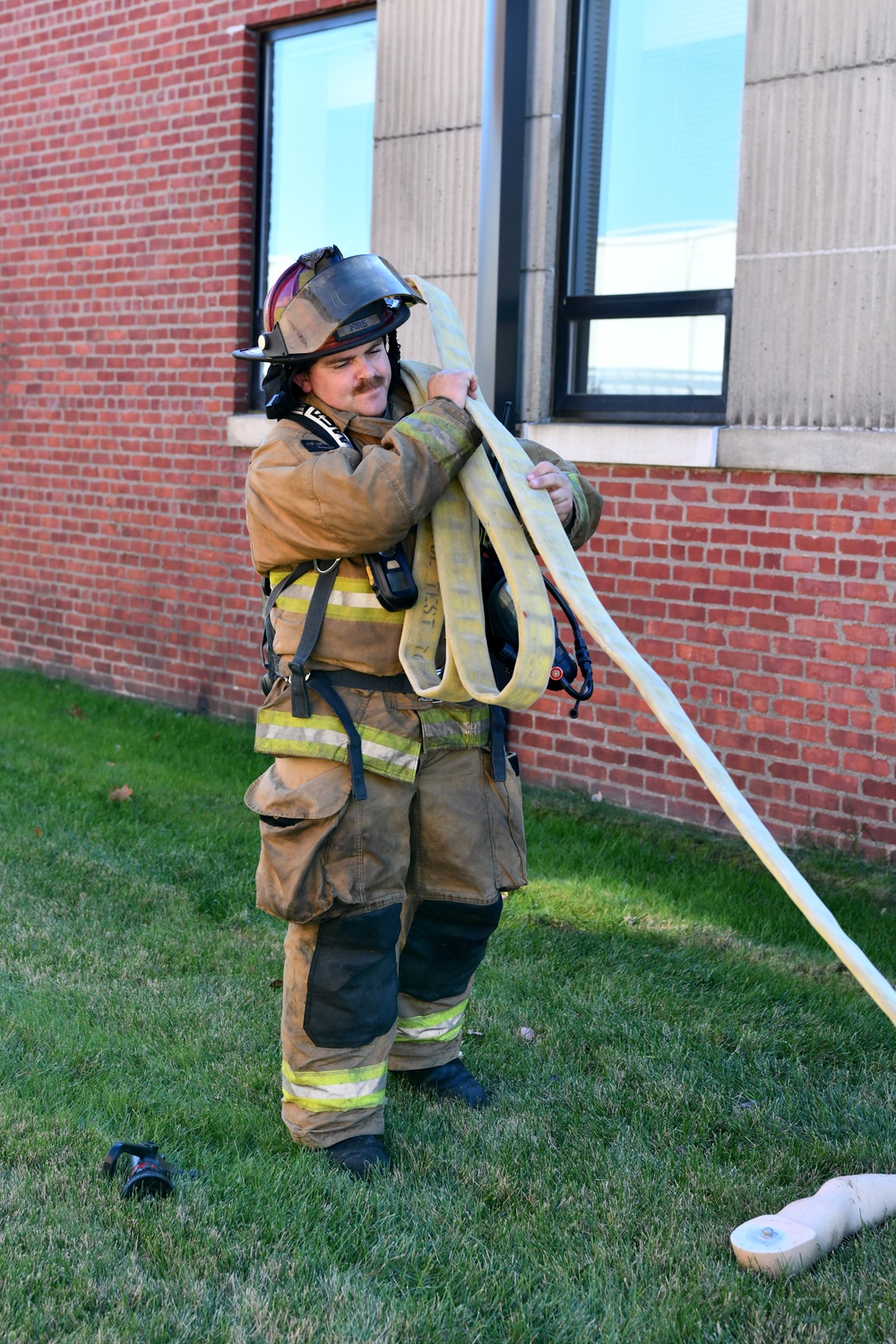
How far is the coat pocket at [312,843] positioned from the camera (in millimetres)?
3293

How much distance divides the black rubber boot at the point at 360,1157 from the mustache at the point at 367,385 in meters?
1.81

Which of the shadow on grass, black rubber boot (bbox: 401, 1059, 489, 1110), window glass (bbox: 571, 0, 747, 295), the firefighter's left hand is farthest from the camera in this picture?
window glass (bbox: 571, 0, 747, 295)

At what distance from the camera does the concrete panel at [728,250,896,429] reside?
18.2 feet

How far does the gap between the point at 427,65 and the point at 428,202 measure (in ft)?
2.24

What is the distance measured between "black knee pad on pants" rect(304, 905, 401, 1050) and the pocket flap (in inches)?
10.9

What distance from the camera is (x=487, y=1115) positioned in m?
3.64

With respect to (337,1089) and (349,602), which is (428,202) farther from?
(337,1089)

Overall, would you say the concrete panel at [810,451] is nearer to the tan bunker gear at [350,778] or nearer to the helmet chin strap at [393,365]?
the tan bunker gear at [350,778]

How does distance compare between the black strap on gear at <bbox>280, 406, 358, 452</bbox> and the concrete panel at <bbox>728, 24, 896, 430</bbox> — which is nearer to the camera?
the black strap on gear at <bbox>280, 406, 358, 452</bbox>

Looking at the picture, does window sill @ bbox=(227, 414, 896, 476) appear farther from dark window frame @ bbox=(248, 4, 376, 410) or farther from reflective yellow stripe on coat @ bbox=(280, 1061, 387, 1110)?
reflective yellow stripe on coat @ bbox=(280, 1061, 387, 1110)

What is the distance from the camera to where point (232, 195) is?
850cm

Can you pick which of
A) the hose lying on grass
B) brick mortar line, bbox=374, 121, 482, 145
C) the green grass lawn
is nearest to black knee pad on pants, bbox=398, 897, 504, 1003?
the green grass lawn

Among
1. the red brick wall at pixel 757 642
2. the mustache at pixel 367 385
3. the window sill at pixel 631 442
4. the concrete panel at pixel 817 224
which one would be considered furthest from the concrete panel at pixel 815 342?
the mustache at pixel 367 385

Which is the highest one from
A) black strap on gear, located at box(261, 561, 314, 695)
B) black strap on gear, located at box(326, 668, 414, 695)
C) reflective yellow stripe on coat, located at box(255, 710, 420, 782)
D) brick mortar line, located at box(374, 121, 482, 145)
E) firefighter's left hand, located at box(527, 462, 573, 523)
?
brick mortar line, located at box(374, 121, 482, 145)
